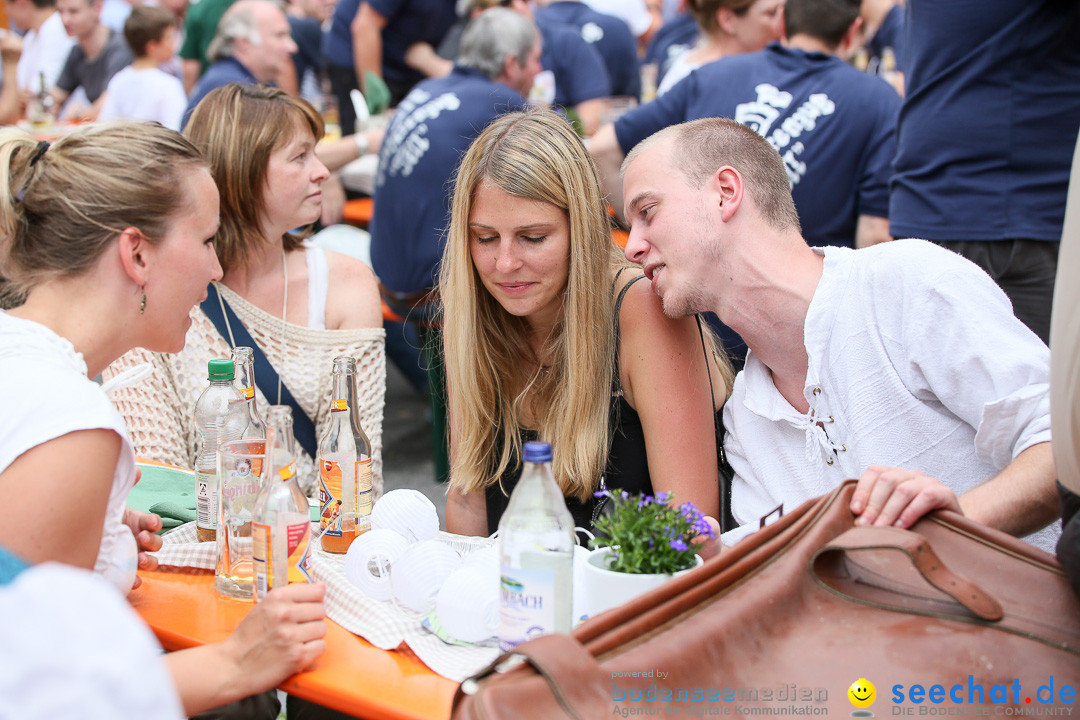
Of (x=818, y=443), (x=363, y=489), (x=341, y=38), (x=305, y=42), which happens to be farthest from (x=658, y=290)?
(x=305, y=42)

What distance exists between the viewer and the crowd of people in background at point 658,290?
60.1 inches

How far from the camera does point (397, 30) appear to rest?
6.20m

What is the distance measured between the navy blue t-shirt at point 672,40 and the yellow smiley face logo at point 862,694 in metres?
6.69

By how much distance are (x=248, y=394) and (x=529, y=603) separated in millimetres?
923

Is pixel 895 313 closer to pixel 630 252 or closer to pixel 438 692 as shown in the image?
pixel 630 252

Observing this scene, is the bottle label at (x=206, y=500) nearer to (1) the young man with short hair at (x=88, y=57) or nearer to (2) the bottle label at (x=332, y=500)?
(2) the bottle label at (x=332, y=500)

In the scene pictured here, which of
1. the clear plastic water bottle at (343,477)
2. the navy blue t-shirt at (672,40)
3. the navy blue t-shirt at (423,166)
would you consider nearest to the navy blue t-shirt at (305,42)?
the navy blue t-shirt at (672,40)

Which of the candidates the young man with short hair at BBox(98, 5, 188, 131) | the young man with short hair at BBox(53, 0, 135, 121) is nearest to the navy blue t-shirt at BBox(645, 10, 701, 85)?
the young man with short hair at BBox(98, 5, 188, 131)

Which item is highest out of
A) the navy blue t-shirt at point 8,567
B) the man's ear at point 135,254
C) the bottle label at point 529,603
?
the man's ear at point 135,254

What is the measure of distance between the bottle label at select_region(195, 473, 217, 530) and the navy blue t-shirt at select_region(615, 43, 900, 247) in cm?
210

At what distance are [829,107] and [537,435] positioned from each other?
5.85 ft

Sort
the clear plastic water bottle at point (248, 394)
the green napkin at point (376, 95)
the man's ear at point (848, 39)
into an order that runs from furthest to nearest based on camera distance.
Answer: the green napkin at point (376, 95)
the man's ear at point (848, 39)
the clear plastic water bottle at point (248, 394)

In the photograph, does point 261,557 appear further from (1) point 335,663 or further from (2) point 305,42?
(2) point 305,42

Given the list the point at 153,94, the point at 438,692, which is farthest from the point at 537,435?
the point at 153,94
